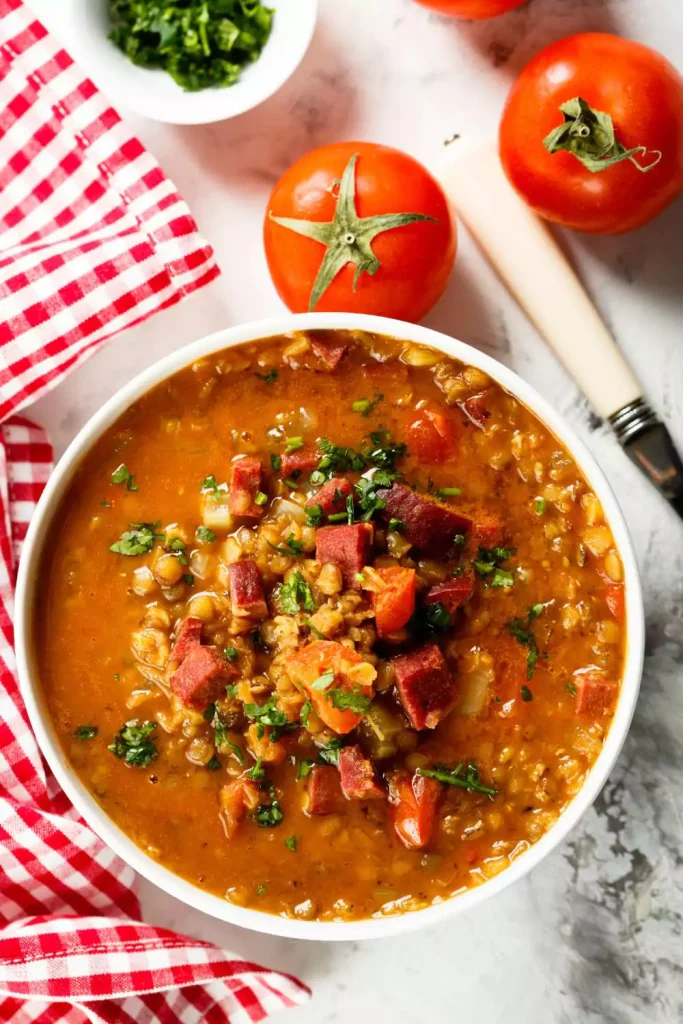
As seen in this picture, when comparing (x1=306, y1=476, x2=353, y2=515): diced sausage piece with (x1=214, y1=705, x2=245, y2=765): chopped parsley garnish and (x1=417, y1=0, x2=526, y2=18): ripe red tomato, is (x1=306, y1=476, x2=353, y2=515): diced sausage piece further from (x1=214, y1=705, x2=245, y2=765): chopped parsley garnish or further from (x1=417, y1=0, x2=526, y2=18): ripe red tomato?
(x1=417, y1=0, x2=526, y2=18): ripe red tomato

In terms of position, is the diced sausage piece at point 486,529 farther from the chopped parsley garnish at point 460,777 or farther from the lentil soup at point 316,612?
the chopped parsley garnish at point 460,777

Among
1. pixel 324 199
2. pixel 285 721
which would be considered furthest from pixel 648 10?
pixel 285 721

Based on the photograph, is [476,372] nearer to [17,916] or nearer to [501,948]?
[501,948]

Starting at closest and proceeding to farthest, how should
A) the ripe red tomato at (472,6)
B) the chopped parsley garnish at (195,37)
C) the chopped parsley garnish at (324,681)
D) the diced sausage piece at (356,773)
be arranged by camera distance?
the chopped parsley garnish at (324,681), the diced sausage piece at (356,773), the ripe red tomato at (472,6), the chopped parsley garnish at (195,37)

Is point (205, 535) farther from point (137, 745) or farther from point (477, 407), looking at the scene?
point (477, 407)

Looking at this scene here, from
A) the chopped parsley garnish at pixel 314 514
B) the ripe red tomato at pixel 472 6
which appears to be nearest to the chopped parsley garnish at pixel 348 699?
the chopped parsley garnish at pixel 314 514

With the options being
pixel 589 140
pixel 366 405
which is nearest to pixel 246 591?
pixel 366 405
